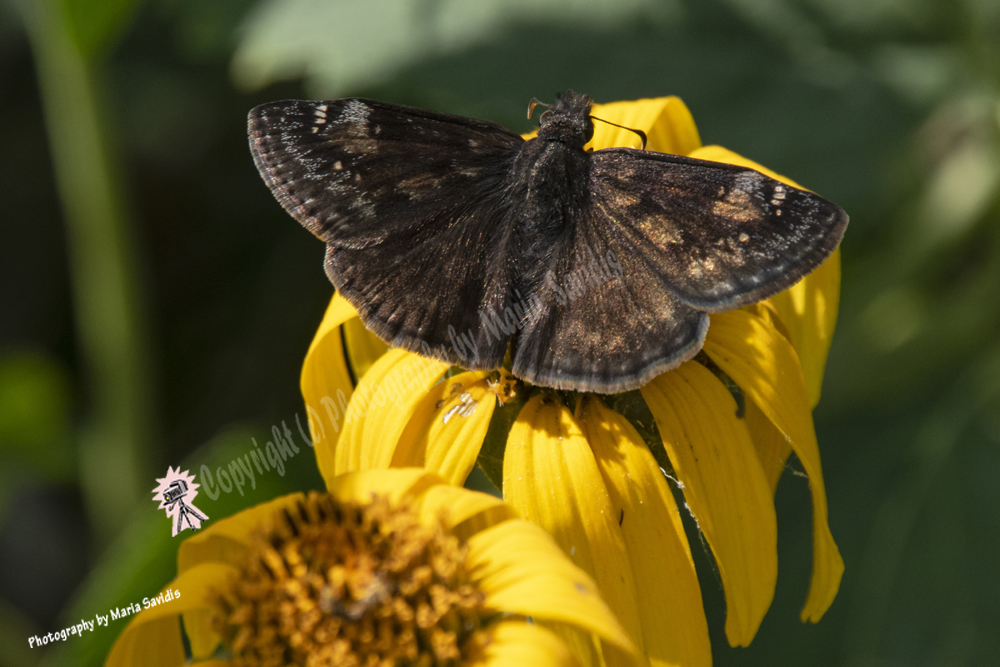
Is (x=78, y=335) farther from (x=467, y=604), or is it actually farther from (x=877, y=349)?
(x=877, y=349)

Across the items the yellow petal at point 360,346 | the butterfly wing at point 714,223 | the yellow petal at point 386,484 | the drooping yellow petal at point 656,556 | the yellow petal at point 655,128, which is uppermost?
the yellow petal at point 655,128

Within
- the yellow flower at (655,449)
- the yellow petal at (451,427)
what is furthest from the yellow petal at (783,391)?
the yellow petal at (451,427)

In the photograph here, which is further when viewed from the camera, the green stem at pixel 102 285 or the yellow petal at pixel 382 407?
the green stem at pixel 102 285

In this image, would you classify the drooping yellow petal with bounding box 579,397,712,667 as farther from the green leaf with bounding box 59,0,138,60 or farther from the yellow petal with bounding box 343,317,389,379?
the green leaf with bounding box 59,0,138,60

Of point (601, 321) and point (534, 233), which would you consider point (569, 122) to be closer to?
point (534, 233)

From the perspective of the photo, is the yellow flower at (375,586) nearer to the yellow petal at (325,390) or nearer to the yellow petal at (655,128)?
the yellow petal at (325,390)

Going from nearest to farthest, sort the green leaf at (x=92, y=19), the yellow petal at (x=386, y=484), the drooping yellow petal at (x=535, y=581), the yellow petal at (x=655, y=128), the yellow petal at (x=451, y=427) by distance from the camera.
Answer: the drooping yellow petal at (x=535, y=581), the yellow petal at (x=386, y=484), the yellow petal at (x=451, y=427), the yellow petal at (x=655, y=128), the green leaf at (x=92, y=19)

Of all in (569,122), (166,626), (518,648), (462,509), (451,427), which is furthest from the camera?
(569,122)

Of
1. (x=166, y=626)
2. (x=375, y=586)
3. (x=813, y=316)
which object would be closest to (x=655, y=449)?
(x=813, y=316)

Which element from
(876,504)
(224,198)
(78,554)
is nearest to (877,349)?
(876,504)
